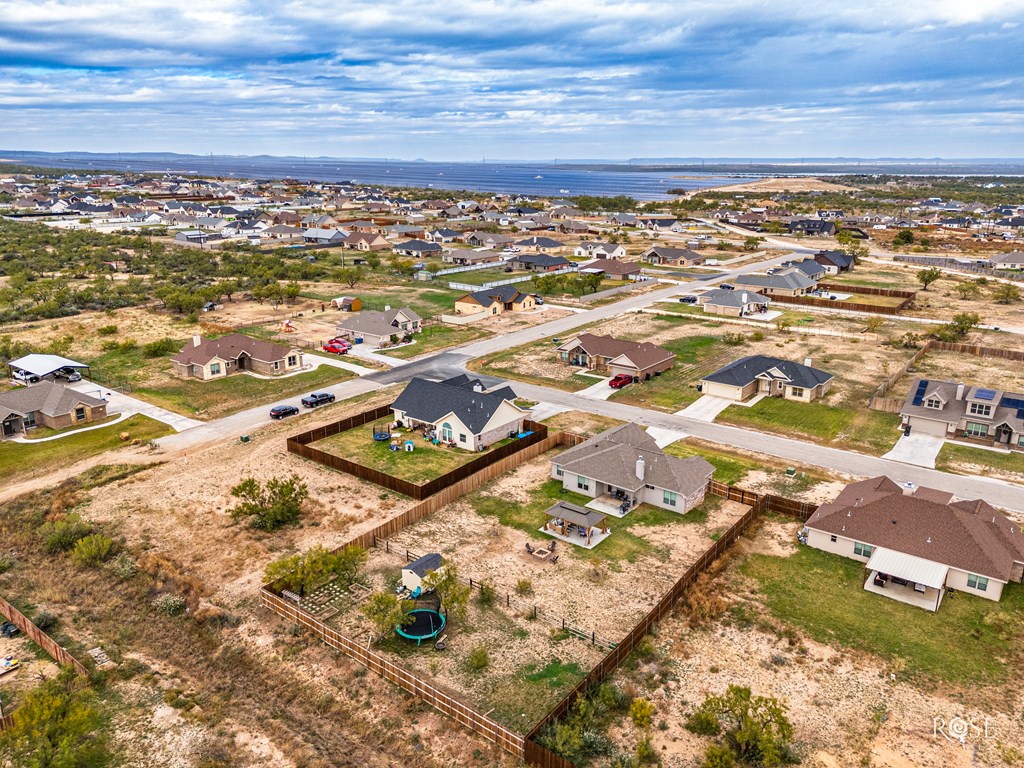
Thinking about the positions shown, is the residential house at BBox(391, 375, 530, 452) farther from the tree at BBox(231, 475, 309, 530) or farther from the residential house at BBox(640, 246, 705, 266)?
the residential house at BBox(640, 246, 705, 266)

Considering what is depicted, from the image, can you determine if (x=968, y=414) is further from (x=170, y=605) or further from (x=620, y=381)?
(x=170, y=605)

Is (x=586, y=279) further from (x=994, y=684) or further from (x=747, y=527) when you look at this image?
(x=994, y=684)

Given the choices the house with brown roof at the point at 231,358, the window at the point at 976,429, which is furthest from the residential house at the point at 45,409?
the window at the point at 976,429

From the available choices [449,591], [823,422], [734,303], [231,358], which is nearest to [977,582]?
[823,422]

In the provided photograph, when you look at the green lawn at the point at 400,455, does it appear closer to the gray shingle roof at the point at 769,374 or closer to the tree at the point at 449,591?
the tree at the point at 449,591

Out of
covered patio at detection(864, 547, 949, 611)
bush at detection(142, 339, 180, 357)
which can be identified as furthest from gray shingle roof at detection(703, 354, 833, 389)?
bush at detection(142, 339, 180, 357)

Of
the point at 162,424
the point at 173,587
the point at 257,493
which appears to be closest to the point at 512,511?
the point at 257,493
